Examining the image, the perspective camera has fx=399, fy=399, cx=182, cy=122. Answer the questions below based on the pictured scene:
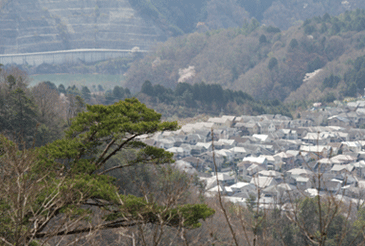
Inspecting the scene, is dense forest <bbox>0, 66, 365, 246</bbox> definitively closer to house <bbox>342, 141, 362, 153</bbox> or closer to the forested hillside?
house <bbox>342, 141, 362, 153</bbox>

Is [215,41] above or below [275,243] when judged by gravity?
above

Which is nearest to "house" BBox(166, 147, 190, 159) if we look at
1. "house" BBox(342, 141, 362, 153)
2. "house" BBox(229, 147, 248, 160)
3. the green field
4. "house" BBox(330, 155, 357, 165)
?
"house" BBox(229, 147, 248, 160)

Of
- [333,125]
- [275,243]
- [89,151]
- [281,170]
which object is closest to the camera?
[89,151]

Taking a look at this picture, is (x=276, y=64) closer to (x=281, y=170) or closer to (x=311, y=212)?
(x=281, y=170)

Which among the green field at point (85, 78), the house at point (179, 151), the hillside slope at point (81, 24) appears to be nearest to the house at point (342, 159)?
the house at point (179, 151)

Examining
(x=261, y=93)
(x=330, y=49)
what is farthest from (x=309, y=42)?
(x=261, y=93)

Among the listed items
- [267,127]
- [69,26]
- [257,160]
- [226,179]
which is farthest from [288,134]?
[69,26]
